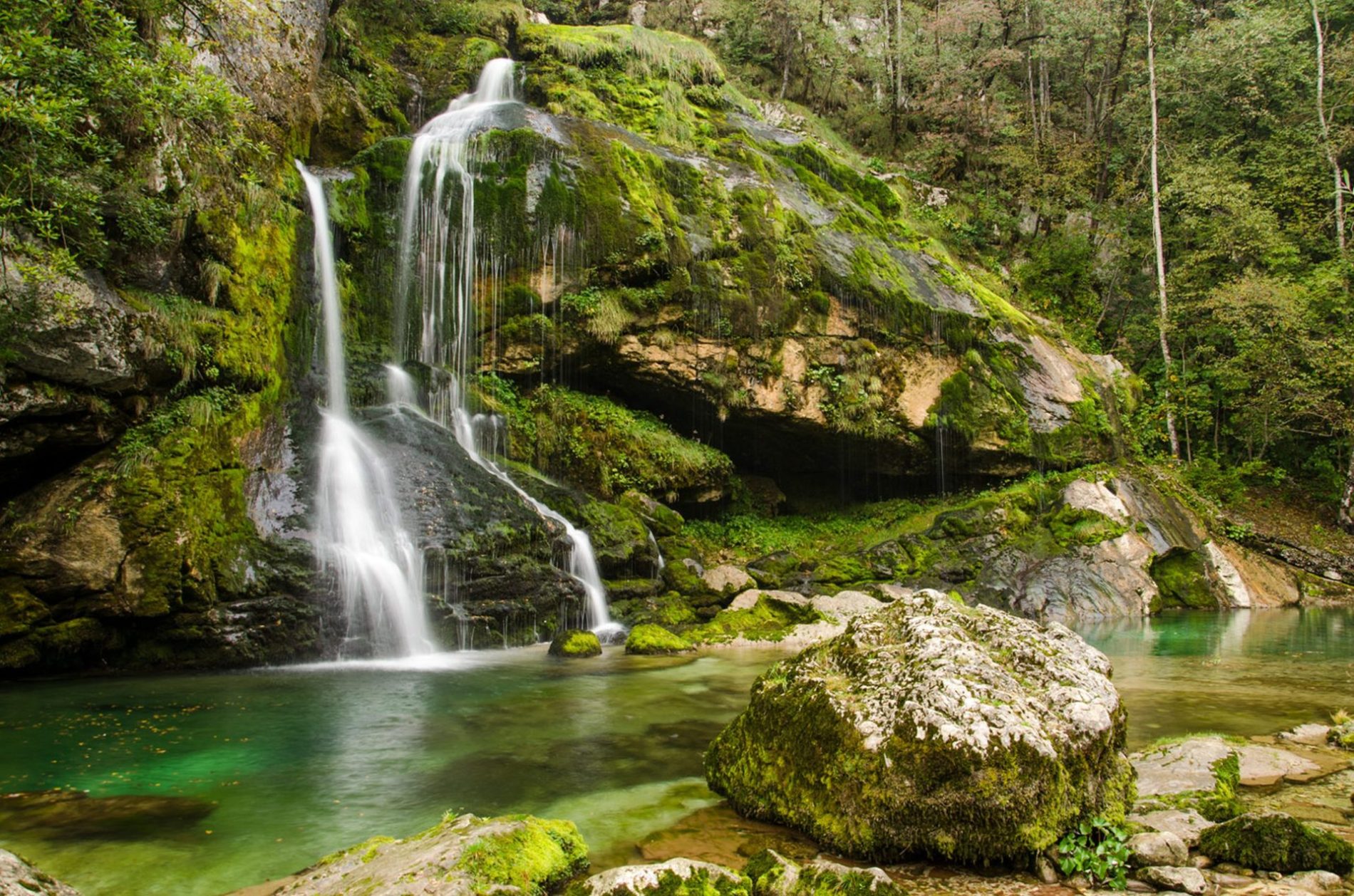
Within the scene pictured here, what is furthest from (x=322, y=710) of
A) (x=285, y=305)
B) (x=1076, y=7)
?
(x=1076, y=7)

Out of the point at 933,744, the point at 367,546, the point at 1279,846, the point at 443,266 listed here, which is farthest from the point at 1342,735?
the point at 443,266

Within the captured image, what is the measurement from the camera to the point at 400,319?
1489cm

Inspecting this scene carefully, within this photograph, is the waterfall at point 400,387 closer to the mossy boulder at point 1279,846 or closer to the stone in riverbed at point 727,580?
the stone in riverbed at point 727,580

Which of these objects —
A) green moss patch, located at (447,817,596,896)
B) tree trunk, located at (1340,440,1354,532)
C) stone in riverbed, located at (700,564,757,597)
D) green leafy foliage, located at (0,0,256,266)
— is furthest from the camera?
tree trunk, located at (1340,440,1354,532)

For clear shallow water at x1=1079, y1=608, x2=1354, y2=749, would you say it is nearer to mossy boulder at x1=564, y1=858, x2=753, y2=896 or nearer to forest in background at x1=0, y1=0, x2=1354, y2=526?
mossy boulder at x1=564, y1=858, x2=753, y2=896

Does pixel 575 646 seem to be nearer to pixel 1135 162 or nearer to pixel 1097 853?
pixel 1097 853

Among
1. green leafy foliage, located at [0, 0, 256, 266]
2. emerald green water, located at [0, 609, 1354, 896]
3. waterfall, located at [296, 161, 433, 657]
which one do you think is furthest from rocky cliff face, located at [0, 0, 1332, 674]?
emerald green water, located at [0, 609, 1354, 896]

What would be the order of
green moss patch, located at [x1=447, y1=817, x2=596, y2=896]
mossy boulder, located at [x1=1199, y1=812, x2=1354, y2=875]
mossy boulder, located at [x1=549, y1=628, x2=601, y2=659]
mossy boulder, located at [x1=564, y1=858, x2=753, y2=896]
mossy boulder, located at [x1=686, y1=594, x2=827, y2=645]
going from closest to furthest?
mossy boulder, located at [x1=564, y1=858, x2=753, y2=896] < green moss patch, located at [x1=447, y1=817, x2=596, y2=896] < mossy boulder, located at [x1=1199, y1=812, x2=1354, y2=875] < mossy boulder, located at [x1=549, y1=628, x2=601, y2=659] < mossy boulder, located at [x1=686, y1=594, x2=827, y2=645]

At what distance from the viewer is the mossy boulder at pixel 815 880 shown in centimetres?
296

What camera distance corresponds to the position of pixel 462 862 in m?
3.11

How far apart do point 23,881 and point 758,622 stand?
994 cm

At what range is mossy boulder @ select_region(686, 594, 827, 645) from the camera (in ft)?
36.7

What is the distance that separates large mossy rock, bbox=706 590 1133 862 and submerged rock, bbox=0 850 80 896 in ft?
10.1

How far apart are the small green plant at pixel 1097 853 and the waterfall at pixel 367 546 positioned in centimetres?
858
